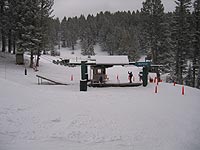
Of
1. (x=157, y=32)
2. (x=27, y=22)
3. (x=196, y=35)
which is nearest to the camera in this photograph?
(x=27, y=22)

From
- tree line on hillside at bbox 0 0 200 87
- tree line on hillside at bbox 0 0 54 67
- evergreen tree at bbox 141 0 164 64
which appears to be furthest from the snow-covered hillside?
evergreen tree at bbox 141 0 164 64

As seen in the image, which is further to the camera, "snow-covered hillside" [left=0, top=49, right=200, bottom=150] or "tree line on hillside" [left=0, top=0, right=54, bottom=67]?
"tree line on hillside" [left=0, top=0, right=54, bottom=67]

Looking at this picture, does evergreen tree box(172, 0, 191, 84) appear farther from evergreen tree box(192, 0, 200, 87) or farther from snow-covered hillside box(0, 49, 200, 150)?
snow-covered hillside box(0, 49, 200, 150)

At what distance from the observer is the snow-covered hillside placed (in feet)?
30.8

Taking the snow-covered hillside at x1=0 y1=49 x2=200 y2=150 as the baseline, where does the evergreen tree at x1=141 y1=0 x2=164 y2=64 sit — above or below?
above

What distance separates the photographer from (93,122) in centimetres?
1167

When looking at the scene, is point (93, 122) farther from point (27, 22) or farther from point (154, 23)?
point (154, 23)

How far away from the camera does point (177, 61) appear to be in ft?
116

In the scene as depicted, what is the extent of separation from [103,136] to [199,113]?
764 cm

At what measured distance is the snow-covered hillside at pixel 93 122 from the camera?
9375mm

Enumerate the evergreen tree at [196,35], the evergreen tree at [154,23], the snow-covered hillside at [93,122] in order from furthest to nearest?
the evergreen tree at [154,23]
the evergreen tree at [196,35]
the snow-covered hillside at [93,122]

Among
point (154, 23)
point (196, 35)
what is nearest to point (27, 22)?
point (154, 23)

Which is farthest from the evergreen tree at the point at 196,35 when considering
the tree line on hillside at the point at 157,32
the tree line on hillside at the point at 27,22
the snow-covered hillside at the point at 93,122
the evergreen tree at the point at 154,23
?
the tree line on hillside at the point at 27,22

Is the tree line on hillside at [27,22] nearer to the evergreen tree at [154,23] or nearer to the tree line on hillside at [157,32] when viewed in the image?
the tree line on hillside at [157,32]
